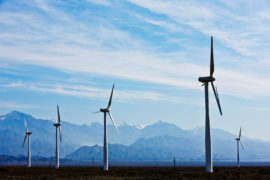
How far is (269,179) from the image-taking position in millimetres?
68000

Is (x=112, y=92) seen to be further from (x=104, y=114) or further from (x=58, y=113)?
(x=58, y=113)

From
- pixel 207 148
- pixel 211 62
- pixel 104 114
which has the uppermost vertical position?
pixel 211 62

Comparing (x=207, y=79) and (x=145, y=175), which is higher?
(x=207, y=79)

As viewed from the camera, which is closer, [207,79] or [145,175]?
[145,175]

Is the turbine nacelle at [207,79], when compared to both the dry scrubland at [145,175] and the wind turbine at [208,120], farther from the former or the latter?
the dry scrubland at [145,175]

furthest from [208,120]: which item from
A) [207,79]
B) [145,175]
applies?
[145,175]

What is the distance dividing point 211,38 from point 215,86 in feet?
34.4

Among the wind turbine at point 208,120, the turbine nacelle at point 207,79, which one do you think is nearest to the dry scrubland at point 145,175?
the wind turbine at point 208,120

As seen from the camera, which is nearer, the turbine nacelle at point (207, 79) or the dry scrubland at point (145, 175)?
the dry scrubland at point (145, 175)

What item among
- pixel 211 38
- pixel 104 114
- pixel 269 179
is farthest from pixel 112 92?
pixel 269 179

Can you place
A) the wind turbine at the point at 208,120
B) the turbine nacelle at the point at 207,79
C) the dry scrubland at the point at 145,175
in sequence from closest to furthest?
1. the dry scrubland at the point at 145,175
2. the wind turbine at the point at 208,120
3. the turbine nacelle at the point at 207,79

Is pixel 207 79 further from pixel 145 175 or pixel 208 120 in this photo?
pixel 145 175

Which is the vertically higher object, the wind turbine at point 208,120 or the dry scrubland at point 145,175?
the wind turbine at point 208,120

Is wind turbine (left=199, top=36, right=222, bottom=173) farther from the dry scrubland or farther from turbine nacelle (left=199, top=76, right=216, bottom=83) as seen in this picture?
the dry scrubland
